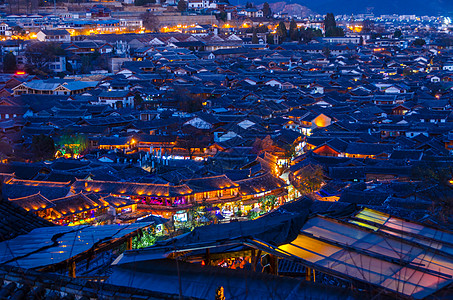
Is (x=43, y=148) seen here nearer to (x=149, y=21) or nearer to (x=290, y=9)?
(x=149, y=21)

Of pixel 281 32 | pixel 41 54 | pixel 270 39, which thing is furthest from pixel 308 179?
pixel 281 32

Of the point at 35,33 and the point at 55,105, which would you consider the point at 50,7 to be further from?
the point at 55,105

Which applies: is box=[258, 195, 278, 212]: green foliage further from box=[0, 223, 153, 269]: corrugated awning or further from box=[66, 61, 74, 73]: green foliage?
box=[66, 61, 74, 73]: green foliage

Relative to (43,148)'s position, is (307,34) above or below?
above

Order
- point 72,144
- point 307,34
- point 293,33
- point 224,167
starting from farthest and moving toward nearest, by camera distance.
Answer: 1. point 293,33
2. point 307,34
3. point 72,144
4. point 224,167

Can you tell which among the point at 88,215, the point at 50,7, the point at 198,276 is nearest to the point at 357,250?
the point at 198,276

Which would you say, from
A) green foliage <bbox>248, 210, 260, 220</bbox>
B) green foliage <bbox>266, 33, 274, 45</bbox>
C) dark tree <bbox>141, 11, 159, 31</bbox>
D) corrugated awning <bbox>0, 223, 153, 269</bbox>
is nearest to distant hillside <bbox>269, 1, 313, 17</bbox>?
green foliage <bbox>266, 33, 274, 45</bbox>
